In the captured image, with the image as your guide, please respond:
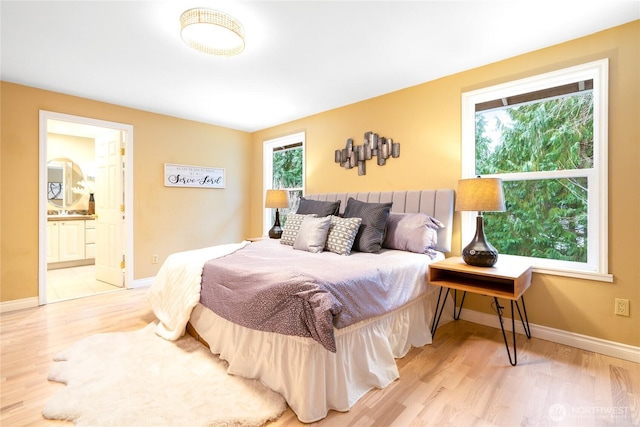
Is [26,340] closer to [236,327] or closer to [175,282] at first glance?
[175,282]

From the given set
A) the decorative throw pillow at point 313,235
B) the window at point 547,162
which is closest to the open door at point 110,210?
the decorative throw pillow at point 313,235

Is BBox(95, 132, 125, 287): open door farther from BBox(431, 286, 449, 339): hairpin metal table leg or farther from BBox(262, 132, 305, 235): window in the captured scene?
BBox(431, 286, 449, 339): hairpin metal table leg

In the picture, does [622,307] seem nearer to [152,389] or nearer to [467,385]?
[467,385]

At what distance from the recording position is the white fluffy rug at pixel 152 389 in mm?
1506

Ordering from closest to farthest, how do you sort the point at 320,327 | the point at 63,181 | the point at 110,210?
1. the point at 320,327
2. the point at 110,210
3. the point at 63,181

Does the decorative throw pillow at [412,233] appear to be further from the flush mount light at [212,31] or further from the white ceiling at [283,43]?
the flush mount light at [212,31]

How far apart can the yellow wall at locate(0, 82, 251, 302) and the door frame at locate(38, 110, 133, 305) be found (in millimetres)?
47

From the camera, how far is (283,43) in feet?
7.81

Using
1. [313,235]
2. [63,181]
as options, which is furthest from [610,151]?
[63,181]

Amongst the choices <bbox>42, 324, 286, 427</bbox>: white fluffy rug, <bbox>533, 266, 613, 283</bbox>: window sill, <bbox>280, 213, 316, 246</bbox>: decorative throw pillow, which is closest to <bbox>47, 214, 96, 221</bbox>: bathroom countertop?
<bbox>42, 324, 286, 427</bbox>: white fluffy rug

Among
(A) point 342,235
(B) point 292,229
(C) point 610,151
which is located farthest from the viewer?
(B) point 292,229

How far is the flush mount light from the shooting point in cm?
193

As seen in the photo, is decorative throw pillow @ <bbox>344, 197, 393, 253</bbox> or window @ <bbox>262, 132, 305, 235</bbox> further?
window @ <bbox>262, 132, 305, 235</bbox>

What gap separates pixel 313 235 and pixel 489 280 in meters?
1.50
